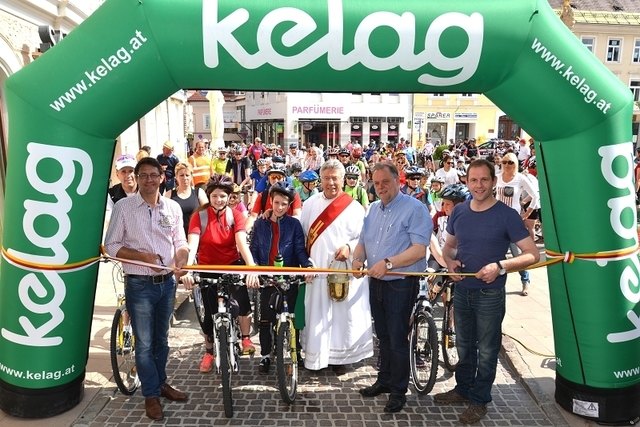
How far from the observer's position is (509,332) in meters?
5.84

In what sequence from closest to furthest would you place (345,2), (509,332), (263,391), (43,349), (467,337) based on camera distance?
(345,2)
(43,349)
(467,337)
(263,391)
(509,332)

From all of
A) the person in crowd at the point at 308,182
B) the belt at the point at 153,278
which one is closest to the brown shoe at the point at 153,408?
the belt at the point at 153,278

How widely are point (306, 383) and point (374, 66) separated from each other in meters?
2.93

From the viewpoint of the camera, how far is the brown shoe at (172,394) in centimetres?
434

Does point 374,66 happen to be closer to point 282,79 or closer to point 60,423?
point 282,79

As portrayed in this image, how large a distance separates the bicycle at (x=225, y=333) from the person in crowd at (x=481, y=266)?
73.1 inches

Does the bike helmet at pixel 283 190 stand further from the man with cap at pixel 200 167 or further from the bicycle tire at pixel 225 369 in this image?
the man with cap at pixel 200 167

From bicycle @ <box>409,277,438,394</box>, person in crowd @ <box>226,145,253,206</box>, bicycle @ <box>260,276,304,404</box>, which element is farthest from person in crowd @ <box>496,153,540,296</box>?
person in crowd @ <box>226,145,253,206</box>

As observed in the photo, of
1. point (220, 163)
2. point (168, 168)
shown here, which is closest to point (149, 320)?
point (168, 168)

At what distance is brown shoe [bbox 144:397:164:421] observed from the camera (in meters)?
4.02

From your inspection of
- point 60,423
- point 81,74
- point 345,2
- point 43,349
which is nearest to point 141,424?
point 60,423

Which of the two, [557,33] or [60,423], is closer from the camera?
[557,33]

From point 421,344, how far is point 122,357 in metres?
2.69

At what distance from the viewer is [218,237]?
4.70m
